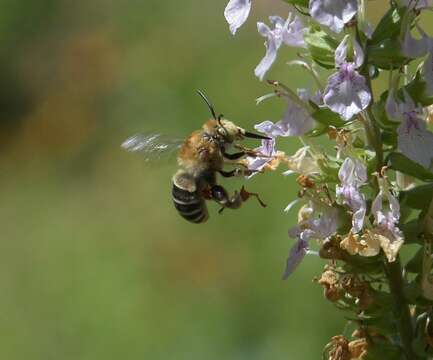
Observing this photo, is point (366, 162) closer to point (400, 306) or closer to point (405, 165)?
point (405, 165)

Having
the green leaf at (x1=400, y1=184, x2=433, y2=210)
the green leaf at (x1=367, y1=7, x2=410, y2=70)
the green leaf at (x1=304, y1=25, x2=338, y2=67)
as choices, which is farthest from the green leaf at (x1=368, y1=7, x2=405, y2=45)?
the green leaf at (x1=400, y1=184, x2=433, y2=210)

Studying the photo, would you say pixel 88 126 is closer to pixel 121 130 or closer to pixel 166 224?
pixel 121 130

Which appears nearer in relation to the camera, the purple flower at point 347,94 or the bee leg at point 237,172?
the purple flower at point 347,94

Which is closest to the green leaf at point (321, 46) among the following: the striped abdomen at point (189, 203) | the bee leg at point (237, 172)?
the bee leg at point (237, 172)

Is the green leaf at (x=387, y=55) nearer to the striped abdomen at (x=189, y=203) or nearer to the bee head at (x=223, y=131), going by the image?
the bee head at (x=223, y=131)

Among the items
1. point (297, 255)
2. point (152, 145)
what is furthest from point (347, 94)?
point (152, 145)

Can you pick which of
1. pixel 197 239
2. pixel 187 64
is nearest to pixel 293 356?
pixel 197 239

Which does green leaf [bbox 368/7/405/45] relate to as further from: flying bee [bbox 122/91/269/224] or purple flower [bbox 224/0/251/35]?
flying bee [bbox 122/91/269/224]
